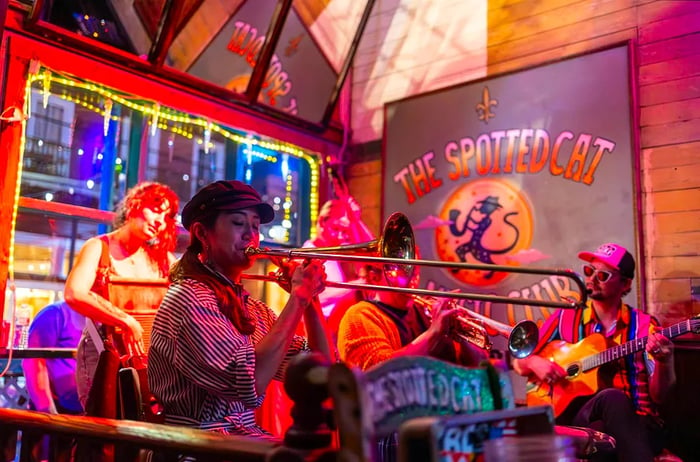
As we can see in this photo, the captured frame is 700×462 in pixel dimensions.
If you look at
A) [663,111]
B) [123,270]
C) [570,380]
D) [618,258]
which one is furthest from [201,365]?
[663,111]

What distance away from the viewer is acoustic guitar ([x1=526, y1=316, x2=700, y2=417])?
3.85 m

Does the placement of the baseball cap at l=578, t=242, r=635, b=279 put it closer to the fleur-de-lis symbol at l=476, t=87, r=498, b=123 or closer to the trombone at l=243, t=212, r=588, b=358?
the trombone at l=243, t=212, r=588, b=358

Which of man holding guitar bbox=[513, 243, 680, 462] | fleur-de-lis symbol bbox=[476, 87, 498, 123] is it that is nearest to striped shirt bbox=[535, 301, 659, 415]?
man holding guitar bbox=[513, 243, 680, 462]

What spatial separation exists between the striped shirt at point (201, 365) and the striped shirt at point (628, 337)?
94.1 inches

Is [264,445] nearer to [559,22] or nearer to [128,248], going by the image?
[128,248]

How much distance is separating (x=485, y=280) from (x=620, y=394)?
6.03 feet

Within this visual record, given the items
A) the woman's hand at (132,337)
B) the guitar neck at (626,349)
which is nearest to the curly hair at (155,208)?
the woman's hand at (132,337)

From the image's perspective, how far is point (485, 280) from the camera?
210 inches

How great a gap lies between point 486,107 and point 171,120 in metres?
2.65

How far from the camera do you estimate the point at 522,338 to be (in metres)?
3.45

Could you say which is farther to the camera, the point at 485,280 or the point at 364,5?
the point at 364,5

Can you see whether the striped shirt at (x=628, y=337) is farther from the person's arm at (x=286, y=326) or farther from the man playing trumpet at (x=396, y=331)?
the person's arm at (x=286, y=326)

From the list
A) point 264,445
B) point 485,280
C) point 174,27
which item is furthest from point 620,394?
point 174,27

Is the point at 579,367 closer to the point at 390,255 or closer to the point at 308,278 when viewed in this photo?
the point at 390,255
